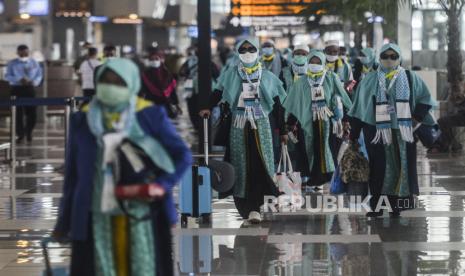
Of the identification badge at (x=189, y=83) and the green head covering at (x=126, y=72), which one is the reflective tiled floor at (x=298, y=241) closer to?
the green head covering at (x=126, y=72)

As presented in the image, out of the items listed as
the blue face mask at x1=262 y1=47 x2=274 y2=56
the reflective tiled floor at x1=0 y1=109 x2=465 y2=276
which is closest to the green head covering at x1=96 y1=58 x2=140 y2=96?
the reflective tiled floor at x1=0 y1=109 x2=465 y2=276

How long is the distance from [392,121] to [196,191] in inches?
86.6

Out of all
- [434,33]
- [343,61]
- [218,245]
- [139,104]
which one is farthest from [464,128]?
[139,104]

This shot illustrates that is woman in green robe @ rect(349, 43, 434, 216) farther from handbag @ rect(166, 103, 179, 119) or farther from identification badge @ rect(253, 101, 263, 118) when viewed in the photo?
handbag @ rect(166, 103, 179, 119)

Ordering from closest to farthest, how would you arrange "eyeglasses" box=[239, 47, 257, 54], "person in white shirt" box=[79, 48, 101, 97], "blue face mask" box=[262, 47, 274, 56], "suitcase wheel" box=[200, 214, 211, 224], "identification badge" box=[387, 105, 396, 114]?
"suitcase wheel" box=[200, 214, 211, 224]
"identification badge" box=[387, 105, 396, 114]
"eyeglasses" box=[239, 47, 257, 54]
"blue face mask" box=[262, 47, 274, 56]
"person in white shirt" box=[79, 48, 101, 97]

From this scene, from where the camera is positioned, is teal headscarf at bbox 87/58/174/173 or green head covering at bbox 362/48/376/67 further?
green head covering at bbox 362/48/376/67

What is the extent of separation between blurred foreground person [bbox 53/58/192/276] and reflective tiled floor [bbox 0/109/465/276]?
3.34 metres

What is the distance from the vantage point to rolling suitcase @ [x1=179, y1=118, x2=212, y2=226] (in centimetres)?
1305

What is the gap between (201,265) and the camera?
427 inches

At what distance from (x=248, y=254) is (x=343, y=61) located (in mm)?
10459

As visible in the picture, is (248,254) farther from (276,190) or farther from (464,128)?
(464,128)

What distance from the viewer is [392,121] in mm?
13734

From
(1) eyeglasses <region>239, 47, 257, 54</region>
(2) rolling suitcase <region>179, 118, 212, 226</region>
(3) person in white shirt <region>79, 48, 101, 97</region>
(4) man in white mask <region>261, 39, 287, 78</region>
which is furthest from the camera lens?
(3) person in white shirt <region>79, 48, 101, 97</region>

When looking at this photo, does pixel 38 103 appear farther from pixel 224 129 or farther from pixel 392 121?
pixel 392 121
